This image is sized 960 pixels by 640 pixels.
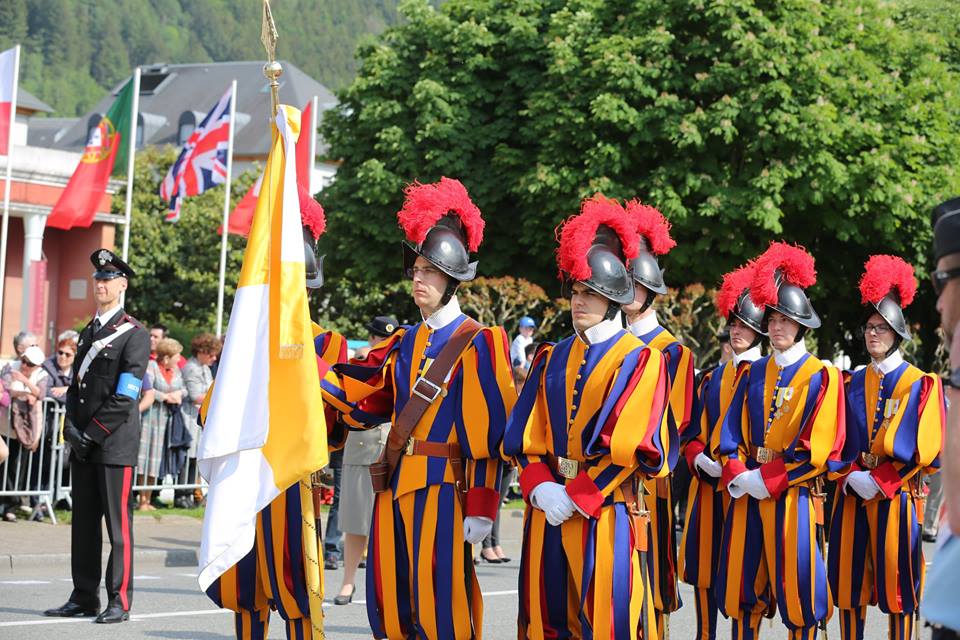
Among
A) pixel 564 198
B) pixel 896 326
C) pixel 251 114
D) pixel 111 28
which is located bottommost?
pixel 896 326

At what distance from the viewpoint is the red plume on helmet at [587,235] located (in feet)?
22.4

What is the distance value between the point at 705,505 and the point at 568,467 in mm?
2640

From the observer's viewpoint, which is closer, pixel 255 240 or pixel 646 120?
pixel 255 240

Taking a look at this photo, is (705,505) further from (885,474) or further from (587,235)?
(587,235)

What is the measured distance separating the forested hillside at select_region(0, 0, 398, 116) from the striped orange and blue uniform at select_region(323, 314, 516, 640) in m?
147

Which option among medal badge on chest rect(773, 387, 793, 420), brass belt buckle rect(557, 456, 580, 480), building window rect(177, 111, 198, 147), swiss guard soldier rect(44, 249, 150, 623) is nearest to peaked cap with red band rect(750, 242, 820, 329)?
medal badge on chest rect(773, 387, 793, 420)

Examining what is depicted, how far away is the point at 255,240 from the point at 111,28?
555 ft

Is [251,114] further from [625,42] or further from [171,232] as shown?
[625,42]

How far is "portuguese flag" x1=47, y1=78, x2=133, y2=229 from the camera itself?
2420 centimetres

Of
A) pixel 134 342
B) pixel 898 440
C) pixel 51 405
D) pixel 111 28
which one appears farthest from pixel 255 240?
pixel 111 28

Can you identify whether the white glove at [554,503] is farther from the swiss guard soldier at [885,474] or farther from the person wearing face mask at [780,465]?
the swiss guard soldier at [885,474]

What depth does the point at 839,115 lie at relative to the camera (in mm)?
26734

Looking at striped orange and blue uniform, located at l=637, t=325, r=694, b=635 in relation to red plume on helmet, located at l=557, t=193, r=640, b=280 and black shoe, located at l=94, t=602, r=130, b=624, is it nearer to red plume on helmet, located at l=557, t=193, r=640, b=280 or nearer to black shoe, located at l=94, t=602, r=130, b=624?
red plume on helmet, located at l=557, t=193, r=640, b=280

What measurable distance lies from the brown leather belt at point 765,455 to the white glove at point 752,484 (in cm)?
12
